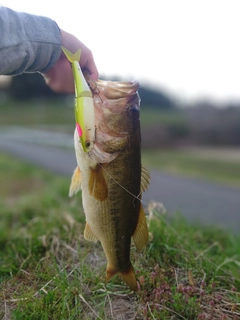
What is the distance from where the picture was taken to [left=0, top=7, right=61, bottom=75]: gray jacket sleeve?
2.52m

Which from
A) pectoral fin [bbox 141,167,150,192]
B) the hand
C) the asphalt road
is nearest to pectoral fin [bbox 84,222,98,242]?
pectoral fin [bbox 141,167,150,192]

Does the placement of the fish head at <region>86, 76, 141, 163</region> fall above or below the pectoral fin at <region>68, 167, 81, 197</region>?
above

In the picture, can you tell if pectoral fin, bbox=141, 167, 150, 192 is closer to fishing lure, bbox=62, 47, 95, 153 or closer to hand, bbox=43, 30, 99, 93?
fishing lure, bbox=62, 47, 95, 153

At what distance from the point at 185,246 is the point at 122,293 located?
836 mm

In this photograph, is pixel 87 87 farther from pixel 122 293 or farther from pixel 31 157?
pixel 31 157

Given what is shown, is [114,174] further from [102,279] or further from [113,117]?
[102,279]

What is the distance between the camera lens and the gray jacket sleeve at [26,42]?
2518mm

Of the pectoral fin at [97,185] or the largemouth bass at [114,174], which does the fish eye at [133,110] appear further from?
the pectoral fin at [97,185]

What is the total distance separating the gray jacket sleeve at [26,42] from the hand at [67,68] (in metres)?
0.09

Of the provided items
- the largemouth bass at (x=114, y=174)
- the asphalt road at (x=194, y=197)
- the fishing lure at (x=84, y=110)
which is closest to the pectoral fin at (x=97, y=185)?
the largemouth bass at (x=114, y=174)

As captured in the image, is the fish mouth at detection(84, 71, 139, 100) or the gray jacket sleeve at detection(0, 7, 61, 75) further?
the gray jacket sleeve at detection(0, 7, 61, 75)

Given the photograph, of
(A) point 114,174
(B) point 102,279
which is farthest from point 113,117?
(B) point 102,279

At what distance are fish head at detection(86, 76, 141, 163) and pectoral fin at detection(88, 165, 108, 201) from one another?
0.23 feet

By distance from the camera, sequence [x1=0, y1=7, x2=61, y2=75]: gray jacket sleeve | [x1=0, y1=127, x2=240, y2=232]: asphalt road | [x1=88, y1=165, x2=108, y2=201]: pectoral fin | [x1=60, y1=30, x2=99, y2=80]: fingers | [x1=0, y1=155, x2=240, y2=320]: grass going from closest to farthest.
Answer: [x1=88, y1=165, x2=108, y2=201]: pectoral fin, [x1=0, y1=7, x2=61, y2=75]: gray jacket sleeve, [x1=0, y1=155, x2=240, y2=320]: grass, [x1=60, y1=30, x2=99, y2=80]: fingers, [x1=0, y1=127, x2=240, y2=232]: asphalt road
